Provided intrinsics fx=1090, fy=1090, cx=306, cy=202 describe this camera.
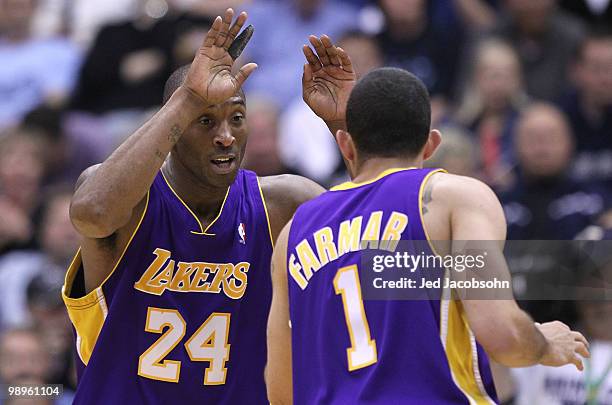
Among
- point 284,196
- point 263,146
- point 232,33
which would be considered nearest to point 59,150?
point 263,146

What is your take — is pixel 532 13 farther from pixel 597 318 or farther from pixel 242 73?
pixel 242 73

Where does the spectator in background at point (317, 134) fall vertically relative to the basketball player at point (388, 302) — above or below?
above

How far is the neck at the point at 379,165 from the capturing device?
3.97 metres

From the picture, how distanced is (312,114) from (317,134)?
7.8 inches

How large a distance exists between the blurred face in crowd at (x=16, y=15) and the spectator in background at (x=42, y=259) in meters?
2.54

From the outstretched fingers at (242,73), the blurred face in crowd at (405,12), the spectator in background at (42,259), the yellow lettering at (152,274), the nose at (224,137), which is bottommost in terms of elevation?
the yellow lettering at (152,274)

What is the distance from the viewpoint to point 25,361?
7.68m

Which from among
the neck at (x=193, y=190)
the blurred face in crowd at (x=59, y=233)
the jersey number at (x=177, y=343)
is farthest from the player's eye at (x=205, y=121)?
the blurred face in crowd at (x=59, y=233)

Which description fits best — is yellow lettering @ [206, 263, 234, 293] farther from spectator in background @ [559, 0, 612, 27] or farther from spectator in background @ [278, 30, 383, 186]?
spectator in background @ [559, 0, 612, 27]

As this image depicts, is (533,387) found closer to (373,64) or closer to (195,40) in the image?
(373,64)

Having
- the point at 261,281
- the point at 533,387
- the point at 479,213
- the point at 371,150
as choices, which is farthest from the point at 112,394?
the point at 533,387

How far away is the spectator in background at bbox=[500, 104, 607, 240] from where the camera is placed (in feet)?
26.3

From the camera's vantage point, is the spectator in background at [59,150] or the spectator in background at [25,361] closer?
the spectator in background at [25,361]

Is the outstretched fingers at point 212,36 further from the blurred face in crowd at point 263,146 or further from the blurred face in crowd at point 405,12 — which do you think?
the blurred face in crowd at point 405,12
